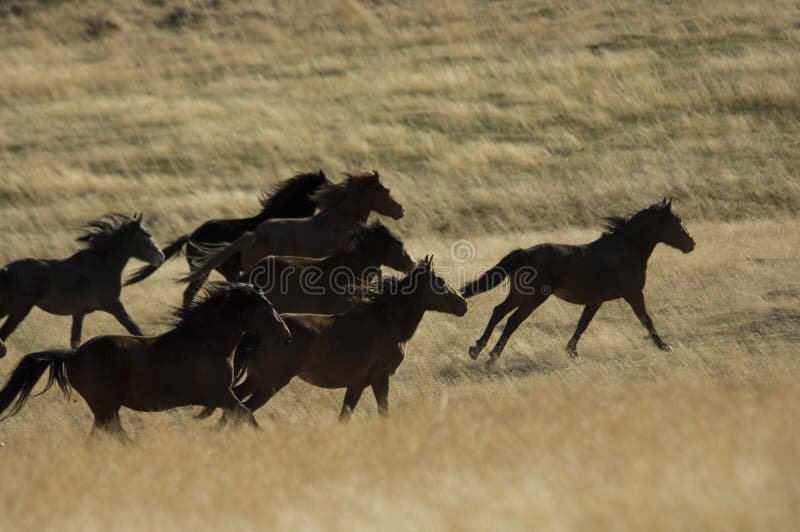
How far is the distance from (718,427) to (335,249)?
642 centimetres

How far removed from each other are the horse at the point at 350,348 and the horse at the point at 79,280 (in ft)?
14.2

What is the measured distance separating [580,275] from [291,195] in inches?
144

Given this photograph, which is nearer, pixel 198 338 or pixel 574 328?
pixel 198 338

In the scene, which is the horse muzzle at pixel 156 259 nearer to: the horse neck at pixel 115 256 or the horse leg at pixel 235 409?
the horse neck at pixel 115 256

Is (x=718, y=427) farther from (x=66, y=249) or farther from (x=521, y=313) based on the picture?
(x=66, y=249)

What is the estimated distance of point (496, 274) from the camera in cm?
1275

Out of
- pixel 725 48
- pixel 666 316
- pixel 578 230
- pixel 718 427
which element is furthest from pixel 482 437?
pixel 725 48

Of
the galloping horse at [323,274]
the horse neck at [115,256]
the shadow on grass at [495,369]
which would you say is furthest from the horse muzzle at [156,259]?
the shadow on grass at [495,369]

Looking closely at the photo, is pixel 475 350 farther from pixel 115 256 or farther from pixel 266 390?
pixel 115 256

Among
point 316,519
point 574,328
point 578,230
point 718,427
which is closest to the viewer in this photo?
point 316,519

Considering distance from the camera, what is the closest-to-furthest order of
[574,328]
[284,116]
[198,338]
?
[198,338] → [574,328] → [284,116]

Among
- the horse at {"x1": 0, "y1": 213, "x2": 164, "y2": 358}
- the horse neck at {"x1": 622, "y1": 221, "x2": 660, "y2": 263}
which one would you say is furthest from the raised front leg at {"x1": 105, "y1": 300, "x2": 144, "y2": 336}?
the horse neck at {"x1": 622, "y1": 221, "x2": 660, "y2": 263}

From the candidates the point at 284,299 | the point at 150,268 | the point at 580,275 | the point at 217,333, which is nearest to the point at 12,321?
the point at 150,268

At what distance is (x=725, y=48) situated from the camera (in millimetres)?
→ 29203
